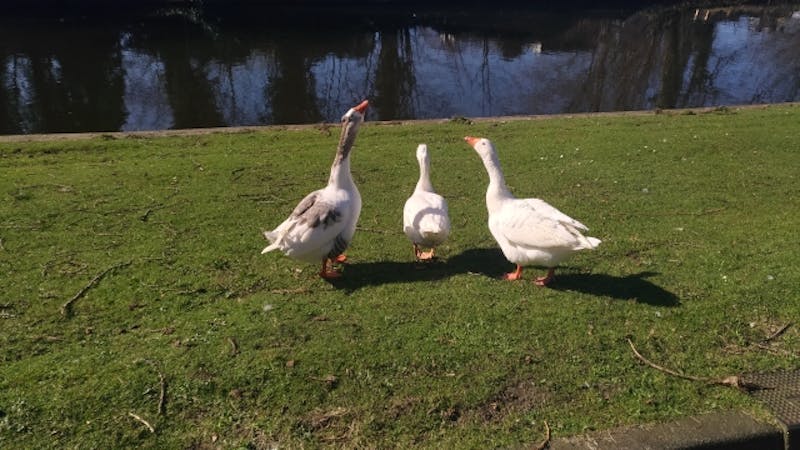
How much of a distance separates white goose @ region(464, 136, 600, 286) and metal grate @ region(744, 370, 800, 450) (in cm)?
128

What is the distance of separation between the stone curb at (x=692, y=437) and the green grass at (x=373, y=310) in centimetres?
9

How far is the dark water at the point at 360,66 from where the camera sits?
1484cm

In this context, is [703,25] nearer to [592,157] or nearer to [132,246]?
[592,157]

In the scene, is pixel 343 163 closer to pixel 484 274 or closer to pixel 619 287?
pixel 484 274

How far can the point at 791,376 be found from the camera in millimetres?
3848

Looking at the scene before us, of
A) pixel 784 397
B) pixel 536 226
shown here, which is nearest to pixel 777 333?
pixel 784 397

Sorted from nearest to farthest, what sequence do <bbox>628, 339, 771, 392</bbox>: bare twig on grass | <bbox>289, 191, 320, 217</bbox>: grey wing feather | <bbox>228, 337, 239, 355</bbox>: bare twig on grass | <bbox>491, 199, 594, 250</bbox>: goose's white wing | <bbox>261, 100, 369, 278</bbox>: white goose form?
<bbox>628, 339, 771, 392</bbox>: bare twig on grass → <bbox>228, 337, 239, 355</bbox>: bare twig on grass → <bbox>491, 199, 594, 250</bbox>: goose's white wing → <bbox>261, 100, 369, 278</bbox>: white goose → <bbox>289, 191, 320, 217</bbox>: grey wing feather

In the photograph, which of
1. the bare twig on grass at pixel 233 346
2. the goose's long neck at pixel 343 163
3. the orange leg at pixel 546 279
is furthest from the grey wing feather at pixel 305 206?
the orange leg at pixel 546 279

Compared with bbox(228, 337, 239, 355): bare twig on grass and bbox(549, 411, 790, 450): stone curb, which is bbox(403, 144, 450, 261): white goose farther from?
bbox(549, 411, 790, 450): stone curb

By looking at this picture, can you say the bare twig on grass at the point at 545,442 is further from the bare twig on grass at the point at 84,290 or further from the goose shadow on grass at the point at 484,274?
the bare twig on grass at the point at 84,290

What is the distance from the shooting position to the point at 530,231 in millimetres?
4719

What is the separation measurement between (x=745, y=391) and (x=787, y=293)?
140 centimetres

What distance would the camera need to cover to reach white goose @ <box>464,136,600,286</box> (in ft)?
14.8

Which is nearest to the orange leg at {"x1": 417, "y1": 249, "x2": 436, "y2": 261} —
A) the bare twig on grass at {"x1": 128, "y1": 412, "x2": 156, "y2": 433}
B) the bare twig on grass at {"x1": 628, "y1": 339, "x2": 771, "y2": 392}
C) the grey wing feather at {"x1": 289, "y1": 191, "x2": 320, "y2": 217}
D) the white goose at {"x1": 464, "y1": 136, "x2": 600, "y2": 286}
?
the white goose at {"x1": 464, "y1": 136, "x2": 600, "y2": 286}
